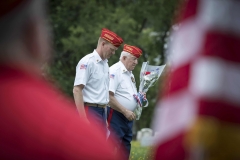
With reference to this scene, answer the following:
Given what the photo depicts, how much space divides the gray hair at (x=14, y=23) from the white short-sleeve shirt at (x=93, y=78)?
6499 millimetres

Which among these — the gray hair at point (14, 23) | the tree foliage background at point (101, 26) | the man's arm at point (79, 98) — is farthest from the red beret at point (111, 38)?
the tree foliage background at point (101, 26)

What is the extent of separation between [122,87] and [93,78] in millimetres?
1323

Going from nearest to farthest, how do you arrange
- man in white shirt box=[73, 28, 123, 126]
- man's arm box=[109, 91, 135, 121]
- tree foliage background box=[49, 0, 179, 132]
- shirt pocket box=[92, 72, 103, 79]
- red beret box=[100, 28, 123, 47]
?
1. man in white shirt box=[73, 28, 123, 126]
2. shirt pocket box=[92, 72, 103, 79]
3. red beret box=[100, 28, 123, 47]
4. man's arm box=[109, 91, 135, 121]
5. tree foliage background box=[49, 0, 179, 132]

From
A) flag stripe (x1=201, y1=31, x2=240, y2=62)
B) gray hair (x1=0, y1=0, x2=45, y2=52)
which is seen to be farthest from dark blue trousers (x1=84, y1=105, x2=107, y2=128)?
gray hair (x1=0, y1=0, x2=45, y2=52)

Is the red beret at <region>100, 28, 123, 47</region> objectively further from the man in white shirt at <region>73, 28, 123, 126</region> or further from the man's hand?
the man's hand

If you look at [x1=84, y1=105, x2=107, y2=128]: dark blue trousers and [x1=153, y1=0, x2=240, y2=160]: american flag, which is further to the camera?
[x1=84, y1=105, x2=107, y2=128]: dark blue trousers

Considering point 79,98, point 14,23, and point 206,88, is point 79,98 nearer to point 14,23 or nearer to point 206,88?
point 206,88

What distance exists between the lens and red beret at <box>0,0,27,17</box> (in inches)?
66.9

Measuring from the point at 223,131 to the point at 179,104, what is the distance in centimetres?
22

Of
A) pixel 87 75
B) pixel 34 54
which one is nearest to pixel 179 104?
pixel 34 54

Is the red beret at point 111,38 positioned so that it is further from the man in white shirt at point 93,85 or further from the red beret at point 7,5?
the red beret at point 7,5

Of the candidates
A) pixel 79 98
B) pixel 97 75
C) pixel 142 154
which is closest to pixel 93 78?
pixel 97 75

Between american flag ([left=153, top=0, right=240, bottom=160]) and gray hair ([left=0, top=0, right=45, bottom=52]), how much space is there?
49 cm

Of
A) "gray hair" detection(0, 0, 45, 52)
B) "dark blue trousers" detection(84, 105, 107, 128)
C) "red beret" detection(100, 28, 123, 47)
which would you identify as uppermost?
"gray hair" detection(0, 0, 45, 52)
